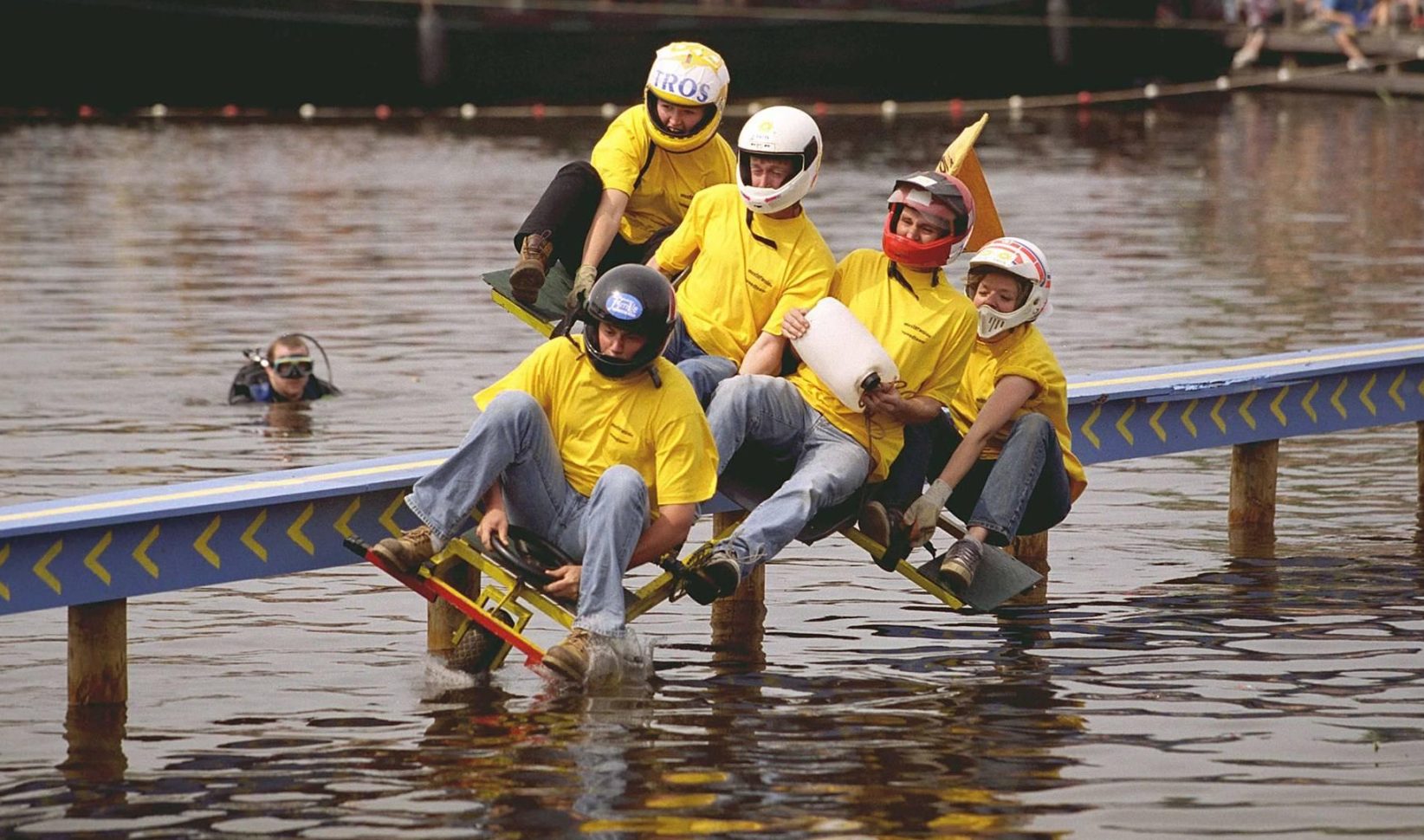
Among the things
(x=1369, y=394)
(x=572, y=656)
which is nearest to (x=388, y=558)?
(x=572, y=656)

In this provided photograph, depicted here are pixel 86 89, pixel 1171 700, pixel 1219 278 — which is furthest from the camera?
pixel 86 89

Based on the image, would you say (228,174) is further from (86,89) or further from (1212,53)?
(1212,53)

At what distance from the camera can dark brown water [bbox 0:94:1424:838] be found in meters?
8.15

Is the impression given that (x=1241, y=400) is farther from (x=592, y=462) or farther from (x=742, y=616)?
(x=592, y=462)

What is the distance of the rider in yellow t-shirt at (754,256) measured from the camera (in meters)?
10.4

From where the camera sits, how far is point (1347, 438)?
610 inches

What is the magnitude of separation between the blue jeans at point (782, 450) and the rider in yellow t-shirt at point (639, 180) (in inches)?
55.7

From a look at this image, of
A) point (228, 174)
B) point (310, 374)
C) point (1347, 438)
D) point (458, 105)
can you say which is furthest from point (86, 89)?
point (1347, 438)

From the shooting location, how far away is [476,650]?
32.1ft

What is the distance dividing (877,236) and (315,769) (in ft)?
60.2

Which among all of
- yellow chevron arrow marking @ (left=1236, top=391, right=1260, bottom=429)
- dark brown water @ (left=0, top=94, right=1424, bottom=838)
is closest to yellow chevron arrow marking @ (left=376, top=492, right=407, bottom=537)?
dark brown water @ (left=0, top=94, right=1424, bottom=838)

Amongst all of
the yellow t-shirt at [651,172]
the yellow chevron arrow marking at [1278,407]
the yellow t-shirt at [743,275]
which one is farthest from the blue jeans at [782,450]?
the yellow chevron arrow marking at [1278,407]

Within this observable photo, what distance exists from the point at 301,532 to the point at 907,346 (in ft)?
7.73

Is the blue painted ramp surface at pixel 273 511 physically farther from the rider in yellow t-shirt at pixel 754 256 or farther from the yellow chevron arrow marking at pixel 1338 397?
the rider in yellow t-shirt at pixel 754 256
